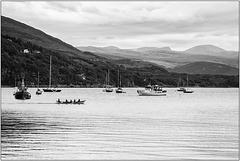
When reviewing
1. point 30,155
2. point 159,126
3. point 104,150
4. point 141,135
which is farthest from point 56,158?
point 159,126

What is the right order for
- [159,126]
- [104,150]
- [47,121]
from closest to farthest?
[104,150] < [159,126] < [47,121]

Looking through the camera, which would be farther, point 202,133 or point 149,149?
point 202,133

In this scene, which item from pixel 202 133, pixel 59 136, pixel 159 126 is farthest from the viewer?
pixel 159 126

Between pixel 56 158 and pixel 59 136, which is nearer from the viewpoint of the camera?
pixel 56 158

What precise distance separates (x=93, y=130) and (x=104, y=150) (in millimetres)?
14662

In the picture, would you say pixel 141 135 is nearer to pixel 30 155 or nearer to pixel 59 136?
pixel 59 136

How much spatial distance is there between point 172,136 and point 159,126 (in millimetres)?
11849

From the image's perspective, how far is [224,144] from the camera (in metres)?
43.4

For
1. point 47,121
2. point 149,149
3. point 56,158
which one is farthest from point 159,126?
point 56,158

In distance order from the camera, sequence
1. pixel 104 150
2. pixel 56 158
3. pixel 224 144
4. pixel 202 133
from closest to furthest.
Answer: pixel 56 158, pixel 104 150, pixel 224 144, pixel 202 133

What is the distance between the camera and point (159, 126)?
2392 inches

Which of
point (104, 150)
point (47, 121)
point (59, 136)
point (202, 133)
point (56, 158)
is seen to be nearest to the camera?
point (56, 158)

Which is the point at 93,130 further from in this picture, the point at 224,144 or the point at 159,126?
the point at 224,144

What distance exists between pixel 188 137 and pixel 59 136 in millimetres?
12955
